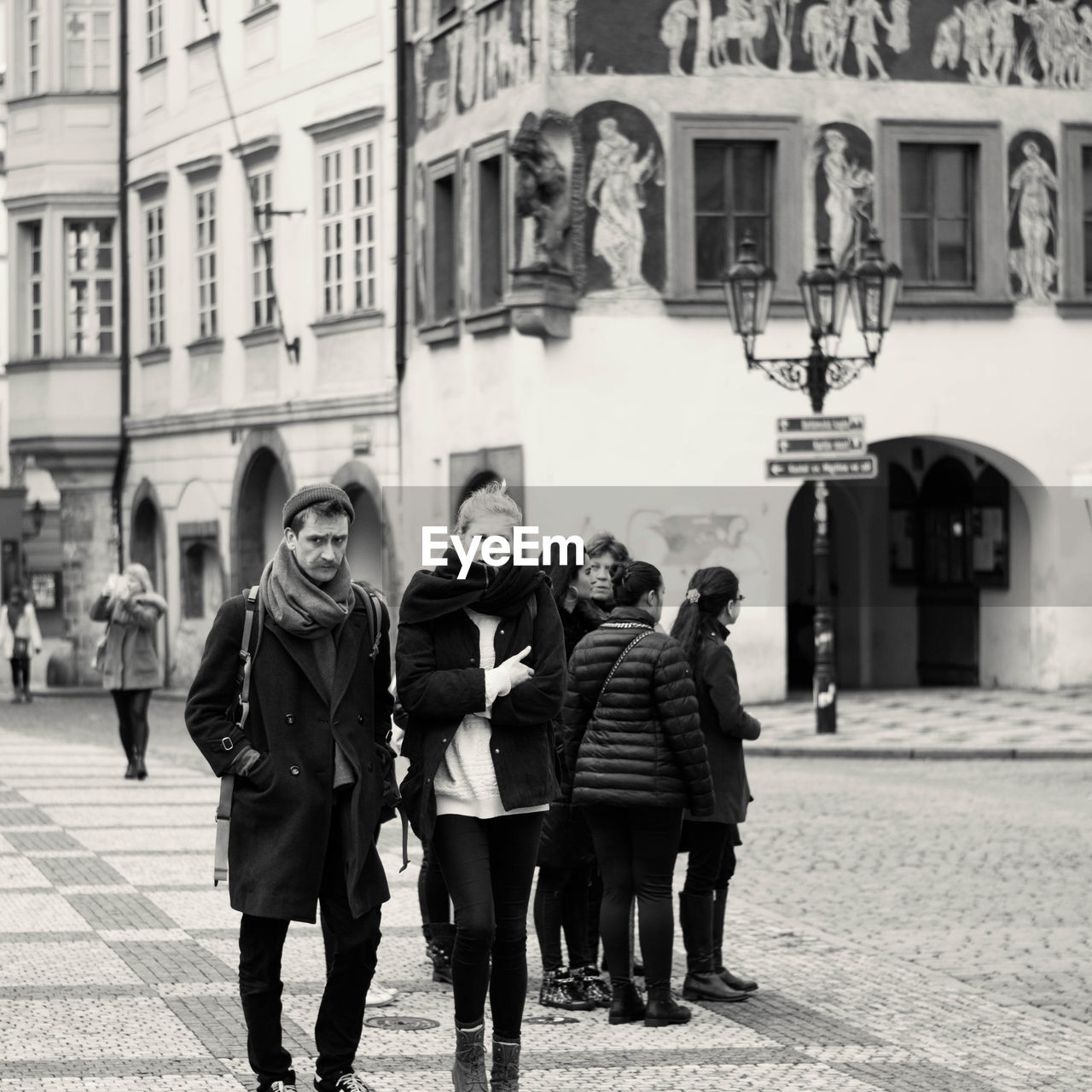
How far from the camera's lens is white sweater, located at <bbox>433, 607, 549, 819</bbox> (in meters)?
7.00

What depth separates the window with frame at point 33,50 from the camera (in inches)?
1437

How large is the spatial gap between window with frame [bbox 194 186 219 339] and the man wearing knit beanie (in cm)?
2675

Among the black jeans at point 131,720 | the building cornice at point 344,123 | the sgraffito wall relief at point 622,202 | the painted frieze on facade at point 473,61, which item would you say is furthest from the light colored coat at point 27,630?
the black jeans at point 131,720

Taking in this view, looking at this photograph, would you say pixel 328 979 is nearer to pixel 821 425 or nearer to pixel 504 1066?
pixel 504 1066

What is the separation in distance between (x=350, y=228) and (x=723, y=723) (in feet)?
69.5

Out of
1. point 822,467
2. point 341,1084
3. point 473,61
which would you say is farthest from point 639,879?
point 473,61

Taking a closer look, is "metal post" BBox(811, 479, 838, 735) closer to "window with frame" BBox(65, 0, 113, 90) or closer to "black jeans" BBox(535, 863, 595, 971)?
"black jeans" BBox(535, 863, 595, 971)

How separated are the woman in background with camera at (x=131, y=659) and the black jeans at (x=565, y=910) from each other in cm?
969

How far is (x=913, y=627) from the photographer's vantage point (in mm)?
29406

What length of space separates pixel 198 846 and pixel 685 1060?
6.27 meters

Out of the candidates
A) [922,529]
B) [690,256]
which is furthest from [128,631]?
[922,529]

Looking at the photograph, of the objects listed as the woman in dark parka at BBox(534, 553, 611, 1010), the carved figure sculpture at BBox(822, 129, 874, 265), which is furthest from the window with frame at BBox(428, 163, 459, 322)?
the woman in dark parka at BBox(534, 553, 611, 1010)

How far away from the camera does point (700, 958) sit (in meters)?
8.97

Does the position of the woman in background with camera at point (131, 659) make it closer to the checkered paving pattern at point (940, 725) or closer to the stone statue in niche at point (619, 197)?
the checkered paving pattern at point (940, 725)
